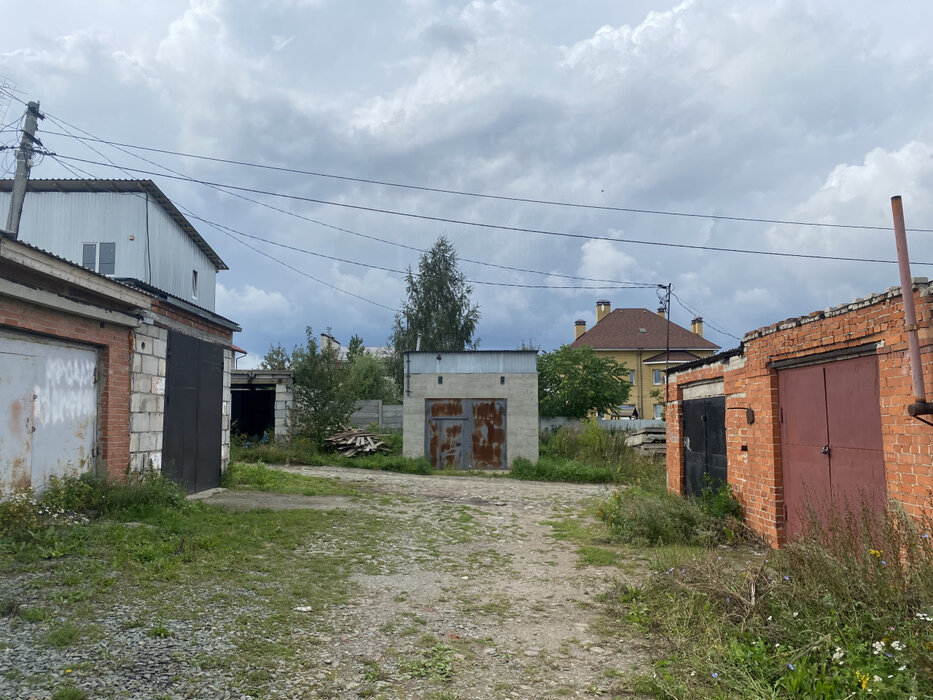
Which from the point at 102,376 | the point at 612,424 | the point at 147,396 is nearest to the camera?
the point at 102,376

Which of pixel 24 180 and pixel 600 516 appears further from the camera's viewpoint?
pixel 24 180

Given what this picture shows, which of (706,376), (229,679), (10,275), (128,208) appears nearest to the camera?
(229,679)

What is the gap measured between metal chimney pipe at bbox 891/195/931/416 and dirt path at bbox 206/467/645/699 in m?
2.89

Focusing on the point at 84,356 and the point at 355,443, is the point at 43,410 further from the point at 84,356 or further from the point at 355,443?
the point at 355,443

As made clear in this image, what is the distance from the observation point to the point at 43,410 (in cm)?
744

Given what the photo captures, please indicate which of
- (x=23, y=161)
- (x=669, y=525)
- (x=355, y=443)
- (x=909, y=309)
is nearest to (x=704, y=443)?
(x=669, y=525)

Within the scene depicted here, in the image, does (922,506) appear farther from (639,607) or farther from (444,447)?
(444,447)

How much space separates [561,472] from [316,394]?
27.8ft

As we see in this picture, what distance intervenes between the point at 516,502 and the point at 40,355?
8.43 metres

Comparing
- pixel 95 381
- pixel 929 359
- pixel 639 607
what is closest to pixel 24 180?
pixel 95 381

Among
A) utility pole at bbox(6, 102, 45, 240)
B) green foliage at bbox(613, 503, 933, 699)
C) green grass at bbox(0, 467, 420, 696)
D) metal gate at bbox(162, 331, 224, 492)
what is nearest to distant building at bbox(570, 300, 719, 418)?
metal gate at bbox(162, 331, 224, 492)

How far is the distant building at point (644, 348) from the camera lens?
123 feet

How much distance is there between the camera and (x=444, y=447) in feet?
63.1

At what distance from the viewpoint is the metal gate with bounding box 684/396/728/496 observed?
9062 millimetres
